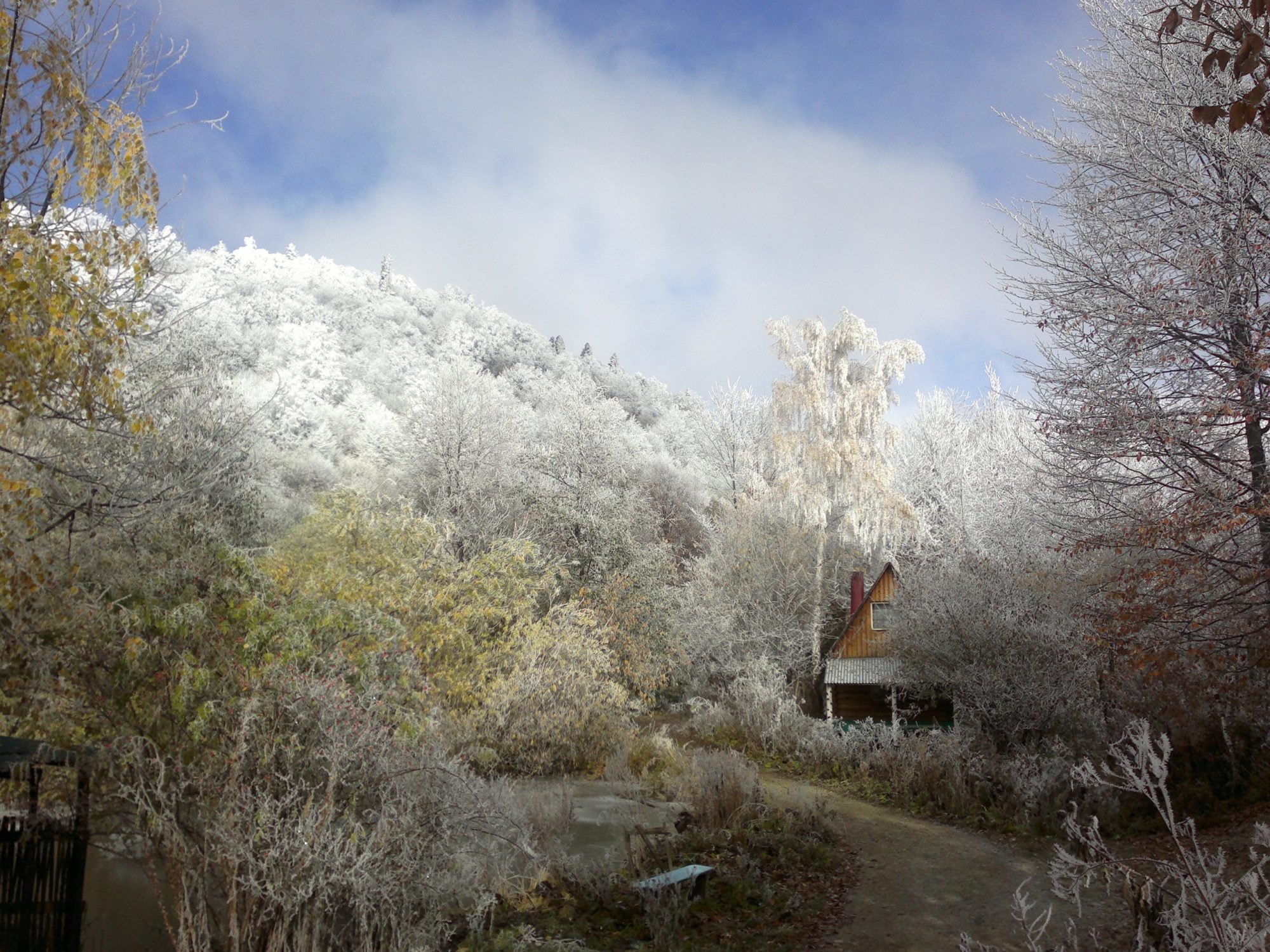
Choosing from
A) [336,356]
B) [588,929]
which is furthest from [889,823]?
[336,356]

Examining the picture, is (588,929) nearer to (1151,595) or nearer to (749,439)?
(1151,595)

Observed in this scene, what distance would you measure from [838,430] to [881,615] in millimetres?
6726

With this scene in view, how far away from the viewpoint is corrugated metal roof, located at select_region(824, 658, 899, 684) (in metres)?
19.4

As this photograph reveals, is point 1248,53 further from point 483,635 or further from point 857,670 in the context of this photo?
point 857,670

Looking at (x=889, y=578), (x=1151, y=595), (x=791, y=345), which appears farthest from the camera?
(x=791, y=345)

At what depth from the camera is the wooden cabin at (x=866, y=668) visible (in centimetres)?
1964

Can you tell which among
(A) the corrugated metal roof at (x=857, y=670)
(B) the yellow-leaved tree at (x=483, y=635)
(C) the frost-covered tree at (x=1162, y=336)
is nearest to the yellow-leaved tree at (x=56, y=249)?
(B) the yellow-leaved tree at (x=483, y=635)

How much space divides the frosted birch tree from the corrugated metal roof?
1.92m

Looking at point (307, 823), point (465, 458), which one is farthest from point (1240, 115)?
point (465, 458)

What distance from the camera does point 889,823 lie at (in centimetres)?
1204

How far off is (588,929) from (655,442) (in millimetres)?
37475

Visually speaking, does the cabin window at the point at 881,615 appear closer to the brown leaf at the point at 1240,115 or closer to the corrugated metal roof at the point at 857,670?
the corrugated metal roof at the point at 857,670

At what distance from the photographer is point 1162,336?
9.66 metres

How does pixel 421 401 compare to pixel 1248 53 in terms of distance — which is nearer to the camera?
pixel 1248 53
